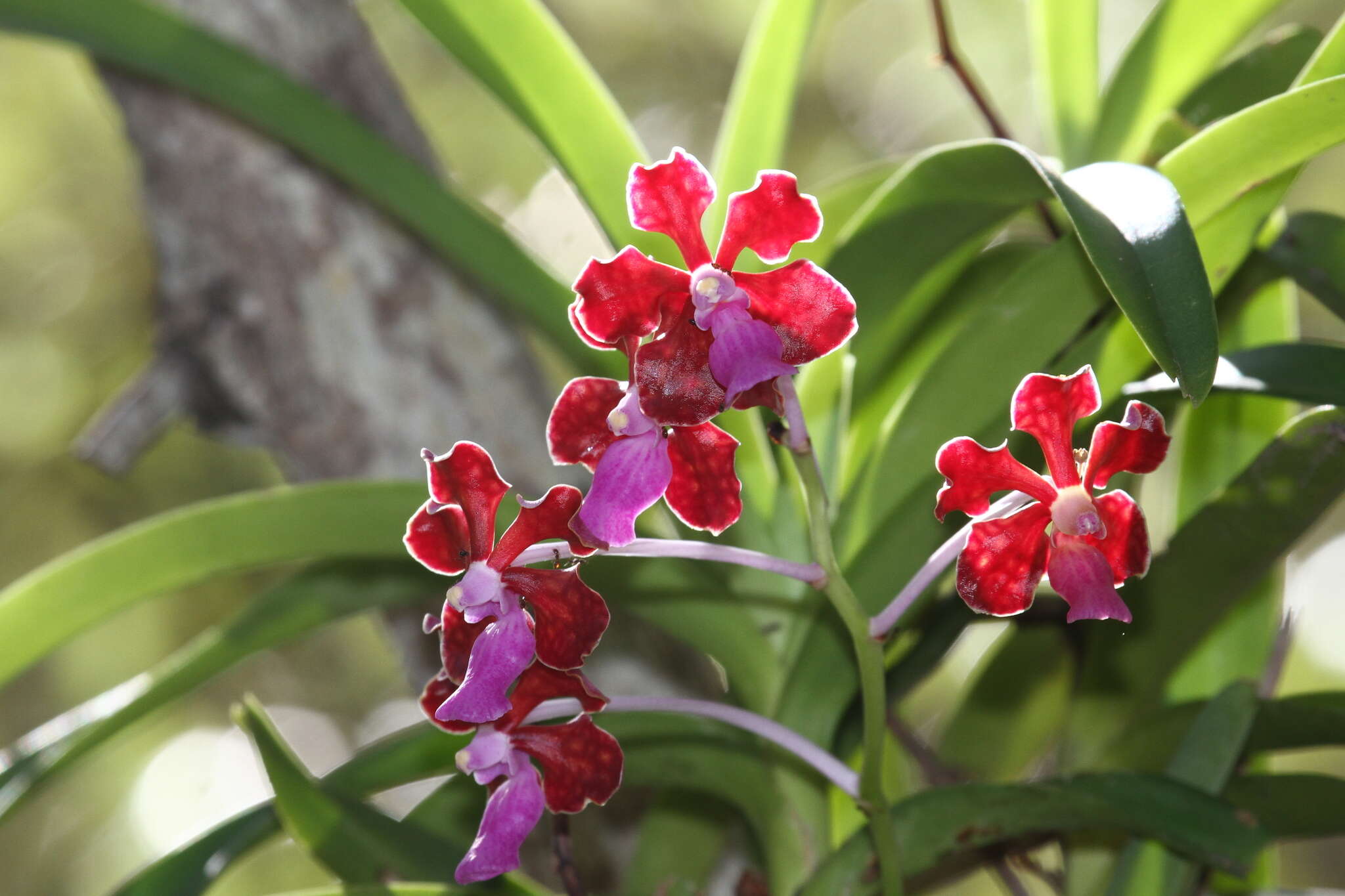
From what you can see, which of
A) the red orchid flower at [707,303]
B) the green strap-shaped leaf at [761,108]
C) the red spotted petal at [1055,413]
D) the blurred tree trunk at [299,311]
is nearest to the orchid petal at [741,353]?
the red orchid flower at [707,303]

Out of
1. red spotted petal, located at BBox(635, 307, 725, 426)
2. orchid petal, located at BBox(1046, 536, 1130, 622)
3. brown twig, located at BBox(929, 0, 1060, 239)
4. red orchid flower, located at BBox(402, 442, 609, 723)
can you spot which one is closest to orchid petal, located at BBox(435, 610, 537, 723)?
red orchid flower, located at BBox(402, 442, 609, 723)

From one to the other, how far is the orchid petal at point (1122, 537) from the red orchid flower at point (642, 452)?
6.2 inches

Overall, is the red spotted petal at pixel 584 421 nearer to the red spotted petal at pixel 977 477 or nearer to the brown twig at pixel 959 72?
the red spotted petal at pixel 977 477

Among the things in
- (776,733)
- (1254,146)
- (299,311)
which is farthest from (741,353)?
(299,311)

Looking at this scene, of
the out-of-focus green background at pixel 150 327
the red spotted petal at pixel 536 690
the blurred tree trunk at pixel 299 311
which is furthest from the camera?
the out-of-focus green background at pixel 150 327

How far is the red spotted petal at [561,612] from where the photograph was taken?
44 cm

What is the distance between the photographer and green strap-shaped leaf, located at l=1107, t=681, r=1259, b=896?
67cm

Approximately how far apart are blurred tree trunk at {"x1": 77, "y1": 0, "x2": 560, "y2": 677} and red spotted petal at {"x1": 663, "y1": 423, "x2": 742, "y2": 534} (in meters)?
0.68

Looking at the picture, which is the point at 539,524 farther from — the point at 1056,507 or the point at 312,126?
the point at 312,126

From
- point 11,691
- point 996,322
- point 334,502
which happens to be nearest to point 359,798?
point 334,502

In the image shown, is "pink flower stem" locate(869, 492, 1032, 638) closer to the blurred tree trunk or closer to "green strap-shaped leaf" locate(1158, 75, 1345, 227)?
"green strap-shaped leaf" locate(1158, 75, 1345, 227)

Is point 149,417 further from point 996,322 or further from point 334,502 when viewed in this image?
point 996,322

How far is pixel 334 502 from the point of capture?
73 cm

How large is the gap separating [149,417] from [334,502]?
22.9 inches
